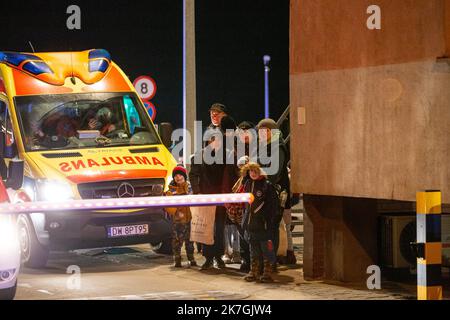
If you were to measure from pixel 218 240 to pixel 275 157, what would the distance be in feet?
4.80

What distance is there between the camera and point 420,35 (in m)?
11.6

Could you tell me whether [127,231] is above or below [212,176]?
below

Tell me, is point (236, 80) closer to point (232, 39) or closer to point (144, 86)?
point (232, 39)

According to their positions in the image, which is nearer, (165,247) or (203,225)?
(203,225)

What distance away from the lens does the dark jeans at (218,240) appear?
15109 mm

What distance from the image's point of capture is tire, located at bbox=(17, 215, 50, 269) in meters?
15.1

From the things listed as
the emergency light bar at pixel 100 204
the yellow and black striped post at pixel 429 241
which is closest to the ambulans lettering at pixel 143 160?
the emergency light bar at pixel 100 204

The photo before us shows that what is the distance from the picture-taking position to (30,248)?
15.2 meters

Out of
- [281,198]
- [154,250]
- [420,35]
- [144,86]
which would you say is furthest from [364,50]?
[144,86]

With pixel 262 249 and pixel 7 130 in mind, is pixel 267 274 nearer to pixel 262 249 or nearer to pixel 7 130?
pixel 262 249

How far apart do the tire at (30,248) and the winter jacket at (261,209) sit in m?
3.15

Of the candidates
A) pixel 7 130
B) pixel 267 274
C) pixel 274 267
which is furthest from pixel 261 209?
pixel 7 130

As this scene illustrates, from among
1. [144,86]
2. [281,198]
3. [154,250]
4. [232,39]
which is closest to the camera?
[281,198]

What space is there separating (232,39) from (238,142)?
3770 cm
